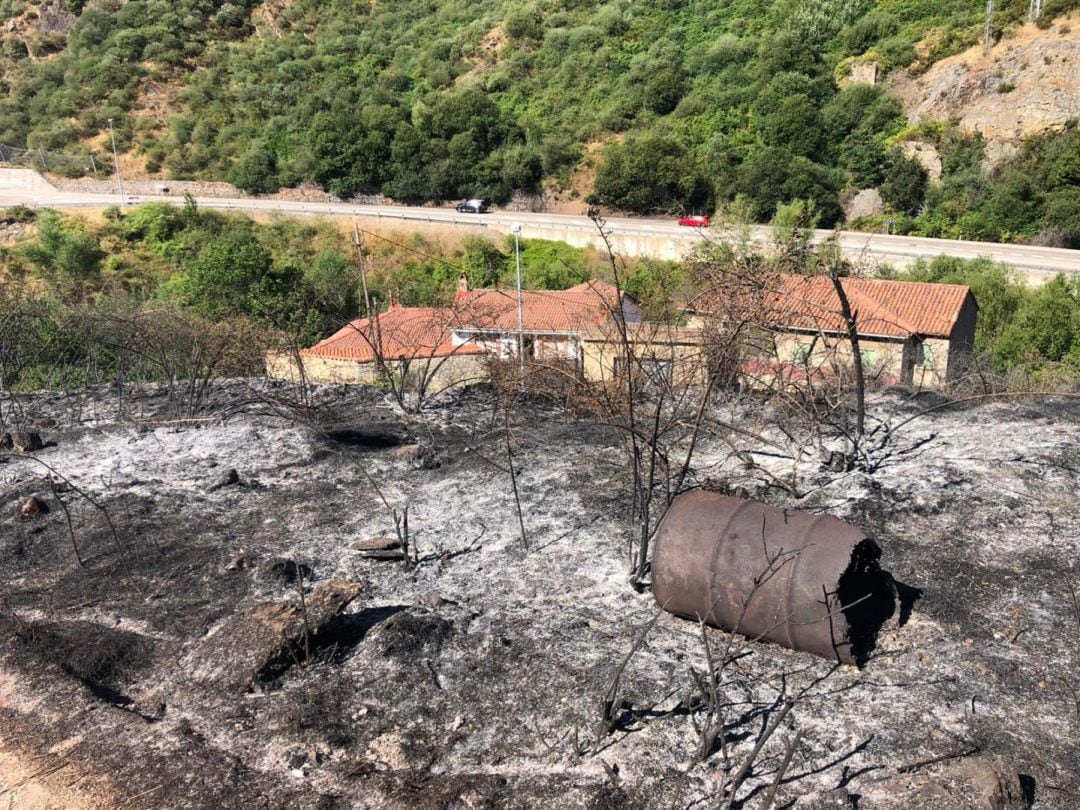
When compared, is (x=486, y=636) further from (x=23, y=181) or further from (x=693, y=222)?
(x=23, y=181)

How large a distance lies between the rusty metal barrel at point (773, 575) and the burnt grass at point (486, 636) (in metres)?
0.22

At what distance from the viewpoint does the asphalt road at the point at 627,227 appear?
2711cm

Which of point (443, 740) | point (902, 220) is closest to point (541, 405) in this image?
point (443, 740)

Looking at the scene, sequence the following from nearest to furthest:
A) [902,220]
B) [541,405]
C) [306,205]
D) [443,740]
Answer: [443,740] < [541,405] < [902,220] < [306,205]

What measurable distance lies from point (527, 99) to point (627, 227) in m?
16.8

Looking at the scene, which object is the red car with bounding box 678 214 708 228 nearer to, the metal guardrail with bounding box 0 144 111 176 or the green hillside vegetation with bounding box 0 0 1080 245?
the green hillside vegetation with bounding box 0 0 1080 245

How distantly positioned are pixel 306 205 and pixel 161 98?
662 inches

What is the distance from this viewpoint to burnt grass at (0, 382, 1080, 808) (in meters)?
4.71

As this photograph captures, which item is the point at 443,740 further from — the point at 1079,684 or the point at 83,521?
the point at 83,521

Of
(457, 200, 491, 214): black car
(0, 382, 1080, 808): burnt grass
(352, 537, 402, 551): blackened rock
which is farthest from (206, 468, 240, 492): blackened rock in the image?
(457, 200, 491, 214): black car

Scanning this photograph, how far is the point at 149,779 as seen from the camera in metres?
4.71

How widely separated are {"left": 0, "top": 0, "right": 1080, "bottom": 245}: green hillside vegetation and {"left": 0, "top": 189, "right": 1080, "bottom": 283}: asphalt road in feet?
4.62

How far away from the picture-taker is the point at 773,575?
5.46 metres

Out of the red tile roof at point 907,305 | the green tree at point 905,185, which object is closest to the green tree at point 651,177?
the green tree at point 905,185
